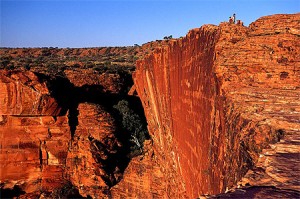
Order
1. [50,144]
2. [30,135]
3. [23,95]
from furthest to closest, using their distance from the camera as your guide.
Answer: [50,144]
[30,135]
[23,95]

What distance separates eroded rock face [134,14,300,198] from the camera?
20.3 feet

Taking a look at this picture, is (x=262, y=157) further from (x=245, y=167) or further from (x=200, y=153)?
(x=200, y=153)

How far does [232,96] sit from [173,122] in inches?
323

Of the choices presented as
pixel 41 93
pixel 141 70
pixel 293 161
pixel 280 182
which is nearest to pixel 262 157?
pixel 293 161

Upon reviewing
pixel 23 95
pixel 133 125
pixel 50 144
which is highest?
pixel 23 95

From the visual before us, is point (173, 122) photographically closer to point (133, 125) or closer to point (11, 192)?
point (133, 125)

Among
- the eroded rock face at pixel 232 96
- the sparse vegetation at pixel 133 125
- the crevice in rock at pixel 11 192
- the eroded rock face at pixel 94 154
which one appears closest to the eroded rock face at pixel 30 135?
the crevice in rock at pixel 11 192

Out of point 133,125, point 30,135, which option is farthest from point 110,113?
point 30,135

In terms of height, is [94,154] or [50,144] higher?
[50,144]

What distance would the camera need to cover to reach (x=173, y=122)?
15688mm

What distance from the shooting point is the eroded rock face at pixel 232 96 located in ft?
20.3

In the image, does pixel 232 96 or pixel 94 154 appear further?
pixel 94 154

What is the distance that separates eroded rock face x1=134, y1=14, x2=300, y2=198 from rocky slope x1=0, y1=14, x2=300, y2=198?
3cm

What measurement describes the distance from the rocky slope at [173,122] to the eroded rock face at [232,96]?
26 mm
